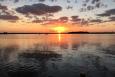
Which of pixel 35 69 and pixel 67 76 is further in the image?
pixel 35 69

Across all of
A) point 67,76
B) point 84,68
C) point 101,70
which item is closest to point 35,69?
point 67,76

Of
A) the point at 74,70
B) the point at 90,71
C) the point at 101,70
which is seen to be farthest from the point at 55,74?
the point at 101,70

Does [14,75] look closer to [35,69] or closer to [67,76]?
[35,69]

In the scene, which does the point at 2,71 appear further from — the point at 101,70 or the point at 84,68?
the point at 101,70

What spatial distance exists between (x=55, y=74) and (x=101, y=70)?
895cm

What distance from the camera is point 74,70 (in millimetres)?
32406

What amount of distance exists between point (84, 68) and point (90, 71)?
235 centimetres

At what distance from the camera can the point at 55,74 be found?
29891 mm

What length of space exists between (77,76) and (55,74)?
12.4 ft

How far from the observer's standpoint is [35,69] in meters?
33.2

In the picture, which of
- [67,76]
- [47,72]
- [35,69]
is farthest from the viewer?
[35,69]

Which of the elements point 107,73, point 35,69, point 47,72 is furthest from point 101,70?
point 35,69

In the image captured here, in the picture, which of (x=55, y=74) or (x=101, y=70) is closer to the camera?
(x=55, y=74)

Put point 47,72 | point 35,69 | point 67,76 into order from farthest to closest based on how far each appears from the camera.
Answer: point 35,69 < point 47,72 < point 67,76
